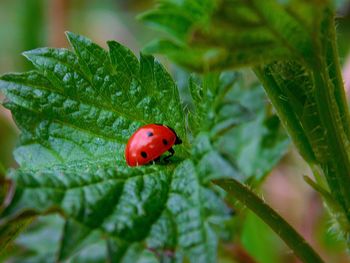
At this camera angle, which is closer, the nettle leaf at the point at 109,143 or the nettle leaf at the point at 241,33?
the nettle leaf at the point at 241,33

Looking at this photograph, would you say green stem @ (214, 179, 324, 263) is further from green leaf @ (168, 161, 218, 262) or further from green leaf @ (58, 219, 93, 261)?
green leaf @ (58, 219, 93, 261)

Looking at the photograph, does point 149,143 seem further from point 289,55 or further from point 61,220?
point 61,220

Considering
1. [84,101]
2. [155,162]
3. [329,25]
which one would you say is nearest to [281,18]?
[329,25]

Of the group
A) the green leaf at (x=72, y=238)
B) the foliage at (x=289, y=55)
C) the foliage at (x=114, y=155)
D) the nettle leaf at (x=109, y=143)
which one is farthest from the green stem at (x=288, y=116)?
the green leaf at (x=72, y=238)

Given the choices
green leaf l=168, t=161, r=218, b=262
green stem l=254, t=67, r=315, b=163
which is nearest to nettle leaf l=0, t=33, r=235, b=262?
green leaf l=168, t=161, r=218, b=262

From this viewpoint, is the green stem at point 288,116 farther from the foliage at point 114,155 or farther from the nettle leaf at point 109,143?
the nettle leaf at point 109,143

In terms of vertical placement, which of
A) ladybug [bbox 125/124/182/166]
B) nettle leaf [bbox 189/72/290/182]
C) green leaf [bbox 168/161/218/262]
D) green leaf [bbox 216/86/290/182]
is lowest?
green leaf [bbox 168/161/218/262]
